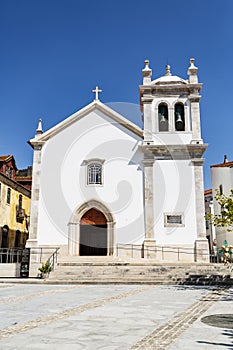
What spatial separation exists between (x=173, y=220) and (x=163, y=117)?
22.2 ft

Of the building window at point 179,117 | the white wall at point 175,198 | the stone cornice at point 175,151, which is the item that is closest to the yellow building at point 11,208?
the stone cornice at point 175,151

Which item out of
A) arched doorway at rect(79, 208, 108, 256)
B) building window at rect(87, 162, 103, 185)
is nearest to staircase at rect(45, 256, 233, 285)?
arched doorway at rect(79, 208, 108, 256)

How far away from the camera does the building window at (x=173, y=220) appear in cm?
1994

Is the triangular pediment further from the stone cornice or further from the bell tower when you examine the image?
the stone cornice

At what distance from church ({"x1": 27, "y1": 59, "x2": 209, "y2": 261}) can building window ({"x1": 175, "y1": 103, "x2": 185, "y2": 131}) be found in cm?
6

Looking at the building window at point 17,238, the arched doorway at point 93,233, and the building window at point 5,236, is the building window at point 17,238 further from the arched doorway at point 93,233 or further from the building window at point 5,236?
the arched doorway at point 93,233

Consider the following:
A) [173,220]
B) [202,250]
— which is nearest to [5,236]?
[173,220]

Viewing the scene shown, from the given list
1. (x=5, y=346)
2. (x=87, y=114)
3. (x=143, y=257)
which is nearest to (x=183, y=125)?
(x=87, y=114)

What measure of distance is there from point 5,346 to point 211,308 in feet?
16.9

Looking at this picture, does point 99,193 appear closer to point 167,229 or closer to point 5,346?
point 167,229

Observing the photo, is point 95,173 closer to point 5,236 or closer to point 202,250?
point 202,250

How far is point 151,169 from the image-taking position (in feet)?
68.5

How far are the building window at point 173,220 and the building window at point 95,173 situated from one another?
449 cm

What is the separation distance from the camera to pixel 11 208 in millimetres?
27562
